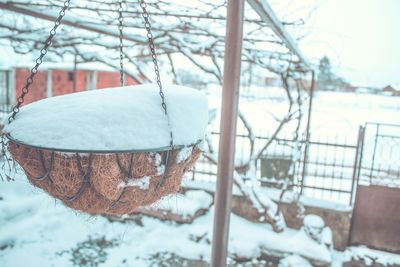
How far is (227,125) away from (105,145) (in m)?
0.51

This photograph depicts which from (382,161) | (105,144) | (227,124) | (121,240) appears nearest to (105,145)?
(105,144)

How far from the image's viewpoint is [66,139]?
84 centimetres

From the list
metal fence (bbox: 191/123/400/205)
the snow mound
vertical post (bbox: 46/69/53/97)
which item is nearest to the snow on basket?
the snow mound

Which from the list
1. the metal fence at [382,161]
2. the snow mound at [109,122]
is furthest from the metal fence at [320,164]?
the snow mound at [109,122]

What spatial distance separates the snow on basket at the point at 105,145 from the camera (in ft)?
2.84

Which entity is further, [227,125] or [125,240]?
[125,240]

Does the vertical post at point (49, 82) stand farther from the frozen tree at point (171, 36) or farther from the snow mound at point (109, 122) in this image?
the snow mound at point (109, 122)

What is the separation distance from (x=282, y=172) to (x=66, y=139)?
482 cm

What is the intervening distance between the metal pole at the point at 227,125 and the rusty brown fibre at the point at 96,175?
0.22m

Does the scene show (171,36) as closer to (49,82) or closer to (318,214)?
(318,214)

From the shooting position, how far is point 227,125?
1.21m

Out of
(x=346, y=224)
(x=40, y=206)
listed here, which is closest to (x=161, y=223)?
(x=40, y=206)

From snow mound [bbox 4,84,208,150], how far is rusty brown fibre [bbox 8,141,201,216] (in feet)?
0.21

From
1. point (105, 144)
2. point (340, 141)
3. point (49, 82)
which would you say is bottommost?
point (340, 141)
